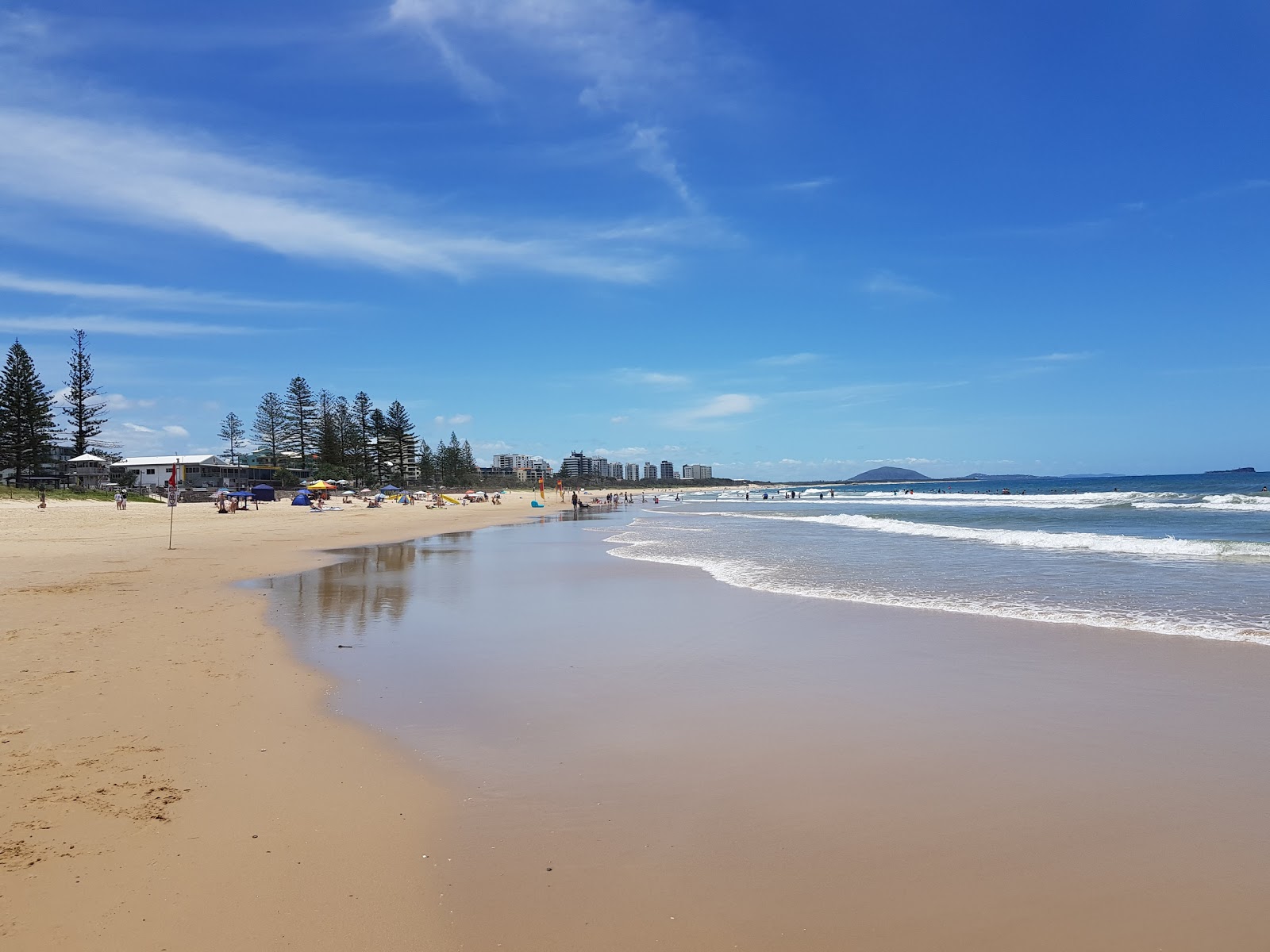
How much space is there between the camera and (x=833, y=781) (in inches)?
175

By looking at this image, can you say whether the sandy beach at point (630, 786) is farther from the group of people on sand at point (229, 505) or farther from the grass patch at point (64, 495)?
the grass patch at point (64, 495)

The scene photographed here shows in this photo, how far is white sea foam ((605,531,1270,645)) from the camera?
8391mm

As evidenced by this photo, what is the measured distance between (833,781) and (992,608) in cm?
688

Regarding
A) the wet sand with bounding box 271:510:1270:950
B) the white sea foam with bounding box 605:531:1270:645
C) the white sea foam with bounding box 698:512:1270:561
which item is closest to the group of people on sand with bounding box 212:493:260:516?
the white sea foam with bounding box 605:531:1270:645

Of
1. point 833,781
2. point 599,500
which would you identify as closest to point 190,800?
point 833,781

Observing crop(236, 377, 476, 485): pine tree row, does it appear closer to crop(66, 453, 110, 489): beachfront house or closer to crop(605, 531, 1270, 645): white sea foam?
crop(66, 453, 110, 489): beachfront house

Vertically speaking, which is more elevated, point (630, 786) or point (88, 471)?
point (88, 471)

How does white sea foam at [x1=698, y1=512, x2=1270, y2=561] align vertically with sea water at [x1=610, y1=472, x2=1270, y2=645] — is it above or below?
above

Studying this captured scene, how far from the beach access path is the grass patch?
1406 inches

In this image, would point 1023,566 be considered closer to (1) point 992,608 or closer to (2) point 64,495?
(1) point 992,608

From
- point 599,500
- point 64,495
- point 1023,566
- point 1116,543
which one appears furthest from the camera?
point 599,500

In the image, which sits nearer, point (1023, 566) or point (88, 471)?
point (1023, 566)

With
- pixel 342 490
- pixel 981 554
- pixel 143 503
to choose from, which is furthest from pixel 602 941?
pixel 342 490

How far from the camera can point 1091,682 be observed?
6.46 m
